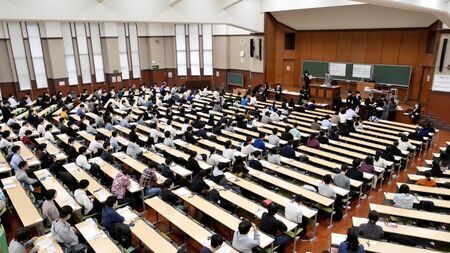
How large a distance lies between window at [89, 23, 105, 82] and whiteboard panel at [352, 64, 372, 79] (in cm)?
1791

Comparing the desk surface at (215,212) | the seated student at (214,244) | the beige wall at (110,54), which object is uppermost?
the beige wall at (110,54)

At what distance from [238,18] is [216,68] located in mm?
6246

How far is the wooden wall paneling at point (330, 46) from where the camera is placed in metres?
21.4

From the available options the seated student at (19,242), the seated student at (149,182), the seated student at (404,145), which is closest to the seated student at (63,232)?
the seated student at (19,242)

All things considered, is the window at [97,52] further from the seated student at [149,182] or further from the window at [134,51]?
the seated student at [149,182]

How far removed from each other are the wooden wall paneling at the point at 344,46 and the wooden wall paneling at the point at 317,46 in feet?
4.01

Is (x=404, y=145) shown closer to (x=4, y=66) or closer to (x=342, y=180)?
(x=342, y=180)

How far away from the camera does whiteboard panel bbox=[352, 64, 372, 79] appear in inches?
785

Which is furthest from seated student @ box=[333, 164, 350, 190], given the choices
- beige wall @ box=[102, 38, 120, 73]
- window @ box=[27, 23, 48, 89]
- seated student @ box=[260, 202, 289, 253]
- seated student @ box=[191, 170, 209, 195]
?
window @ box=[27, 23, 48, 89]

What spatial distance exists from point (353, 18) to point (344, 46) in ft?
6.37

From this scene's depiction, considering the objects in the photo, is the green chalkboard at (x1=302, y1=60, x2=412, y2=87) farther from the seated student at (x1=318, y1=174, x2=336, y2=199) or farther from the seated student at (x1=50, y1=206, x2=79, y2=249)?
the seated student at (x1=50, y1=206, x2=79, y2=249)

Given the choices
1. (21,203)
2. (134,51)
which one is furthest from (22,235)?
(134,51)

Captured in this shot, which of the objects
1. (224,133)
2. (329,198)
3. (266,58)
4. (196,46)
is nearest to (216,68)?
(196,46)

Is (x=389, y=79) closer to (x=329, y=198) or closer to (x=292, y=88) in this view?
(x=292, y=88)
